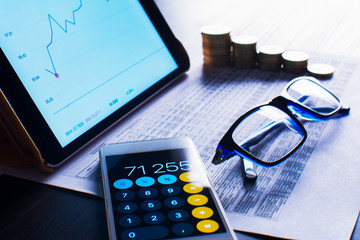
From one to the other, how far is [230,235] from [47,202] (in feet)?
0.63

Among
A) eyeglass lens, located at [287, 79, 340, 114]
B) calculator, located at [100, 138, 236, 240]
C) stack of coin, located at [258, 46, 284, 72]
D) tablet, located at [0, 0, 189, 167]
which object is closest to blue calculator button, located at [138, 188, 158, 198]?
calculator, located at [100, 138, 236, 240]

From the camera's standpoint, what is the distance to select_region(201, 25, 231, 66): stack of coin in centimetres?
71

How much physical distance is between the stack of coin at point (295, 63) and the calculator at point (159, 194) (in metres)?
0.30

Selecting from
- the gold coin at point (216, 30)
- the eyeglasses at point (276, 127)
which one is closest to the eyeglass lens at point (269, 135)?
the eyeglasses at point (276, 127)

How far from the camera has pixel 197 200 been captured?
37 centimetres

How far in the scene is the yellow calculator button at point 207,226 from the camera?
341 millimetres

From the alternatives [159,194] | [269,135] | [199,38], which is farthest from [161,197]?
[199,38]

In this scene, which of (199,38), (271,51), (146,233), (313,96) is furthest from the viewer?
(199,38)

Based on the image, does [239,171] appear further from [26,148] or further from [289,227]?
[26,148]

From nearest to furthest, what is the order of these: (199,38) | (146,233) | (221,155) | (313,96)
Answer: (146,233) → (221,155) → (313,96) → (199,38)

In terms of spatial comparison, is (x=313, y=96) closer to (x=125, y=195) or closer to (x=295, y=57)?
(x=295, y=57)

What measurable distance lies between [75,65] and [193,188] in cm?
24

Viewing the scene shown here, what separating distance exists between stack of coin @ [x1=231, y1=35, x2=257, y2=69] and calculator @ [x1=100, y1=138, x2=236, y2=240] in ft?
0.97

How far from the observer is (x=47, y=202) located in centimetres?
41
